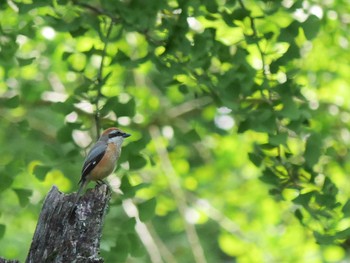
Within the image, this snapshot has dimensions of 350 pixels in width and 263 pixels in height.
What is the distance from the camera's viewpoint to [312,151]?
7.57 metres

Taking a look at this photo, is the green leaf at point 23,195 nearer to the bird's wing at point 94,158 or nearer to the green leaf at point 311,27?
the bird's wing at point 94,158

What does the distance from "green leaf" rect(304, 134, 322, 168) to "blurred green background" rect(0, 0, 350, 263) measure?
11 millimetres

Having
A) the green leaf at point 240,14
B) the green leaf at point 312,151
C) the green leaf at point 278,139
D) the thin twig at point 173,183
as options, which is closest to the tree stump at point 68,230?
the green leaf at point 278,139

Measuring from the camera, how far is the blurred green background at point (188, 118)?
7.37m

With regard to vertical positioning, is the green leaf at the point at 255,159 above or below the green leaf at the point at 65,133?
above

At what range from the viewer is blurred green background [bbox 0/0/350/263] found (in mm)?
7367

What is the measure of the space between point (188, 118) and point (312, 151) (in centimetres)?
431

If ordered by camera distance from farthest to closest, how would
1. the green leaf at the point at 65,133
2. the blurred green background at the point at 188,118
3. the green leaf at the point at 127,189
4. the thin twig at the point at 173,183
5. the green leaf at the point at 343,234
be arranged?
the thin twig at the point at 173,183, the green leaf at the point at 65,133, the blurred green background at the point at 188,118, the green leaf at the point at 127,189, the green leaf at the point at 343,234

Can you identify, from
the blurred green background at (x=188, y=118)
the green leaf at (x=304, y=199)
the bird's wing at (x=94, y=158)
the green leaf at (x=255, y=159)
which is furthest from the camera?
the green leaf at (x=255, y=159)

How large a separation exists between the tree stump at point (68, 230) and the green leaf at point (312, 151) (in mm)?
2667

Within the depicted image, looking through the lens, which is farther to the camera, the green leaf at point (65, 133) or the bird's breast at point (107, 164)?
the green leaf at point (65, 133)

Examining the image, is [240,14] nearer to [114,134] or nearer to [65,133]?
[114,134]

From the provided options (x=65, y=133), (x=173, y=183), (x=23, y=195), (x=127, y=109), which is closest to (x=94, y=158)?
(x=127, y=109)

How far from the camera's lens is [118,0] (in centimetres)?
764
